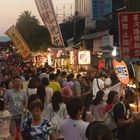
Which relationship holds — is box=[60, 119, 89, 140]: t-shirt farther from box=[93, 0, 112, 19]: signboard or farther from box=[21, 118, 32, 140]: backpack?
box=[93, 0, 112, 19]: signboard

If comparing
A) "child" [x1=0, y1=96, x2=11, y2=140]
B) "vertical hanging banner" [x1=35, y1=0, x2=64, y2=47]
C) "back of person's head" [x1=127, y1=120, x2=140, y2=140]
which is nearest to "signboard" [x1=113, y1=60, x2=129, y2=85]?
"vertical hanging banner" [x1=35, y1=0, x2=64, y2=47]

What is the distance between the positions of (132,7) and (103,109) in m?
17.1

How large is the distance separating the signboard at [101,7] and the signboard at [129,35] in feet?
60.4

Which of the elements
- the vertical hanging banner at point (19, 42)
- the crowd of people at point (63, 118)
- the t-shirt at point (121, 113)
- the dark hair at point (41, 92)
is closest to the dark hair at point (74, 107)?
the crowd of people at point (63, 118)

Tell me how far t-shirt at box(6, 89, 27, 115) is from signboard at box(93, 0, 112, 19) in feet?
77.5

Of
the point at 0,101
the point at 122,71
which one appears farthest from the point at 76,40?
the point at 0,101

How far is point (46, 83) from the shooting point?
1334 centimetres

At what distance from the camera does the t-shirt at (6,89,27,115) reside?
1140 centimetres

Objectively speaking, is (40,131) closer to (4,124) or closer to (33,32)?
(4,124)

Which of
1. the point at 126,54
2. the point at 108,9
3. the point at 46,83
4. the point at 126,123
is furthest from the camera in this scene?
the point at 108,9

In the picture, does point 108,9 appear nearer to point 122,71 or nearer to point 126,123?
point 122,71

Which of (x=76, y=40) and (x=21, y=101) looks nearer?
(x=21, y=101)

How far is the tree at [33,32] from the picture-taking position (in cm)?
6369

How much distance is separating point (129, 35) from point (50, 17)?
3.87m
